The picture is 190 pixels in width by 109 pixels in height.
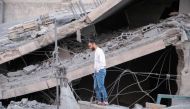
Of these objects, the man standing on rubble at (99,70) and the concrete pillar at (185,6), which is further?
the concrete pillar at (185,6)

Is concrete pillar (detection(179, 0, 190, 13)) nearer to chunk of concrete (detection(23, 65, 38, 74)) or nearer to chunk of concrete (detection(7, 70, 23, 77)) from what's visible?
chunk of concrete (detection(23, 65, 38, 74))

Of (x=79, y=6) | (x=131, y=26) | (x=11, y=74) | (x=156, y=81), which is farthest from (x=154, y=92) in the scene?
(x=11, y=74)

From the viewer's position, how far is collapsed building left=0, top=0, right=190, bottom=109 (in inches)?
555

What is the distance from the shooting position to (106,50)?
48.6 feet

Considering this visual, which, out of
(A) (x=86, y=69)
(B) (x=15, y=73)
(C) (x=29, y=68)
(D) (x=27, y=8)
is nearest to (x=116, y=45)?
(A) (x=86, y=69)

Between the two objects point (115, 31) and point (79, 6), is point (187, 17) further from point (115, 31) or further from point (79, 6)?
point (79, 6)

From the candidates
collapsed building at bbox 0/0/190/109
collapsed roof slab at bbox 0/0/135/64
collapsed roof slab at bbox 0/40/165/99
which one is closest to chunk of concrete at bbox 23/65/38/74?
collapsed building at bbox 0/0/190/109

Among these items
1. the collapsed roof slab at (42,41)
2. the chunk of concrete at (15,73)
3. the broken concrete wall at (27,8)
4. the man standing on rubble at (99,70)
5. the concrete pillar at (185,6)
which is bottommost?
the man standing on rubble at (99,70)

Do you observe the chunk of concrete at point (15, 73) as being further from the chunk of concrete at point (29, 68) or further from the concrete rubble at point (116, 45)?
the chunk of concrete at point (29, 68)

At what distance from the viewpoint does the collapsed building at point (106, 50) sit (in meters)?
14.1

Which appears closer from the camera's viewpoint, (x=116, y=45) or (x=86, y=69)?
(x=86, y=69)

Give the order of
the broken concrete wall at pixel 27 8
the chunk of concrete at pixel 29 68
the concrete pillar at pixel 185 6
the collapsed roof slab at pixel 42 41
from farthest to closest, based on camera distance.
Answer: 1. the broken concrete wall at pixel 27 8
2. the chunk of concrete at pixel 29 68
3. the concrete pillar at pixel 185 6
4. the collapsed roof slab at pixel 42 41

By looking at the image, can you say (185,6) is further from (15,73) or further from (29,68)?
(15,73)

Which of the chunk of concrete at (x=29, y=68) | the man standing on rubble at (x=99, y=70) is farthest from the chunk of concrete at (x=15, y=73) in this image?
the man standing on rubble at (x=99, y=70)
